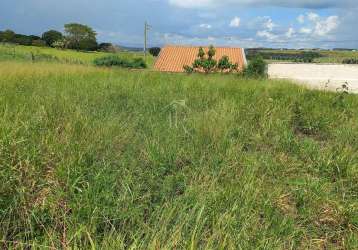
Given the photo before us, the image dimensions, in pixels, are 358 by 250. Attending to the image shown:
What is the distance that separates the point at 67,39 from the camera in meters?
67.2

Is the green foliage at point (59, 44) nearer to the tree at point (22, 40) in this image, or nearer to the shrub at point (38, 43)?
the shrub at point (38, 43)

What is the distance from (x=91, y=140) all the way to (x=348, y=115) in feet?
13.9

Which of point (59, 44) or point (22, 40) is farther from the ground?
point (22, 40)

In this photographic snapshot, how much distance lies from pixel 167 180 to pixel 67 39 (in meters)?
69.3

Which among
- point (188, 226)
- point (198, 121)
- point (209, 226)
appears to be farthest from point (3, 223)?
point (198, 121)

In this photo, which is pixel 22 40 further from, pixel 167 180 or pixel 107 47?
pixel 167 180

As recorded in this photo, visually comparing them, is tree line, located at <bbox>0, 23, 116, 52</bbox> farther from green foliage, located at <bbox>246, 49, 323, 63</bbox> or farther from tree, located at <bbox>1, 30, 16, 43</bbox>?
green foliage, located at <bbox>246, 49, 323, 63</bbox>

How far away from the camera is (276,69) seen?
118ft

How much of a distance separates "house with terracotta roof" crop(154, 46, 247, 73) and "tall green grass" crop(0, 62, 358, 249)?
3743 cm

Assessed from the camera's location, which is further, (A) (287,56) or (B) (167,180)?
(A) (287,56)

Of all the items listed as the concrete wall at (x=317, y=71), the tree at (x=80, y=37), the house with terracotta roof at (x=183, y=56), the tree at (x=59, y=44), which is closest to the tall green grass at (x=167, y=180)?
the concrete wall at (x=317, y=71)

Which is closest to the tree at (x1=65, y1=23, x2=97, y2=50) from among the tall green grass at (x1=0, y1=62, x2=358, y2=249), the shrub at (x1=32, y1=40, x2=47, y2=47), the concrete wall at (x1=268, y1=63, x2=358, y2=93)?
the shrub at (x1=32, y1=40, x2=47, y2=47)

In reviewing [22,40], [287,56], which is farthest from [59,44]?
[287,56]

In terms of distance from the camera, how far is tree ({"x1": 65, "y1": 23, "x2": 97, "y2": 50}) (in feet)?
215
